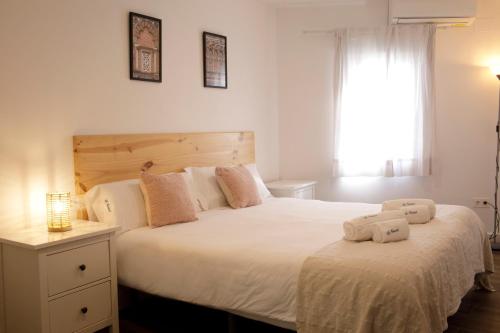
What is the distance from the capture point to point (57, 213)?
257 centimetres

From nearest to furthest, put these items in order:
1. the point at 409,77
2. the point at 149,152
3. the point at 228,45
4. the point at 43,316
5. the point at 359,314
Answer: the point at 359,314 → the point at 43,316 → the point at 149,152 → the point at 228,45 → the point at 409,77

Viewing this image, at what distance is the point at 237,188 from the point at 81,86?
1.36 metres

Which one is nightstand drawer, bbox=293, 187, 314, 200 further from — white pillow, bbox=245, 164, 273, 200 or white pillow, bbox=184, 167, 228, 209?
white pillow, bbox=184, 167, 228, 209

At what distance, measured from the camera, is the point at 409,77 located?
15.2ft

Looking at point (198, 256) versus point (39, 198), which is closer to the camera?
point (198, 256)

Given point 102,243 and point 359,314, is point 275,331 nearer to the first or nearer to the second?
point 359,314

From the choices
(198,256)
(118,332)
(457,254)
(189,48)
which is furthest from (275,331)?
(189,48)

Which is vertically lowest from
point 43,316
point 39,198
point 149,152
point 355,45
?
point 43,316

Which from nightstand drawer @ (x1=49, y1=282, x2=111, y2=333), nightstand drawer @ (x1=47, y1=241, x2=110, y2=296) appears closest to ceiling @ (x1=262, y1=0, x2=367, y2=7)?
nightstand drawer @ (x1=47, y1=241, x2=110, y2=296)

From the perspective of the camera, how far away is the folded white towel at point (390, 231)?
2.36 metres

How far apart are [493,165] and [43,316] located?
4.13m

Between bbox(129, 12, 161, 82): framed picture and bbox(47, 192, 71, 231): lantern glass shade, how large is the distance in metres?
1.11

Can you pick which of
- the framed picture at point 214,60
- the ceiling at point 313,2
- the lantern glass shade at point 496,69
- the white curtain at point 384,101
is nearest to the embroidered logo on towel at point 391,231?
the framed picture at point 214,60

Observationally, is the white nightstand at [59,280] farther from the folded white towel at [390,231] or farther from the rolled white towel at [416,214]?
the rolled white towel at [416,214]
